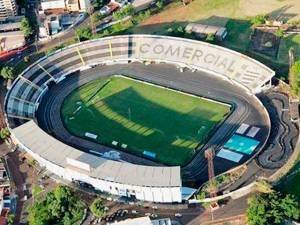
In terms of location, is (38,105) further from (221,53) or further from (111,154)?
(221,53)

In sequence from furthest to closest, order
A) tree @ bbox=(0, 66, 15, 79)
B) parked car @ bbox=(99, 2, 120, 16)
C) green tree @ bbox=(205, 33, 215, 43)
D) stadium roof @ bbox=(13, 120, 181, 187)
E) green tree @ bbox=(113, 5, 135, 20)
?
parked car @ bbox=(99, 2, 120, 16)
green tree @ bbox=(113, 5, 135, 20)
green tree @ bbox=(205, 33, 215, 43)
tree @ bbox=(0, 66, 15, 79)
stadium roof @ bbox=(13, 120, 181, 187)

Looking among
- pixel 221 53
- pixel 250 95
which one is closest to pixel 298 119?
pixel 250 95

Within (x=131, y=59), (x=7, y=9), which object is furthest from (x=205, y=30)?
(x=7, y=9)

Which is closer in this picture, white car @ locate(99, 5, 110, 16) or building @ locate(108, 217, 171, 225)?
building @ locate(108, 217, 171, 225)

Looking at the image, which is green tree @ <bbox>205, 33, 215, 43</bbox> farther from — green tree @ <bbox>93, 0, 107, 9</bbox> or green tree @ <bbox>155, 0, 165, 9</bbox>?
green tree @ <bbox>93, 0, 107, 9</bbox>

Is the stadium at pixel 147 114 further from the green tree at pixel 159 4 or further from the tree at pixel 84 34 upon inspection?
the green tree at pixel 159 4

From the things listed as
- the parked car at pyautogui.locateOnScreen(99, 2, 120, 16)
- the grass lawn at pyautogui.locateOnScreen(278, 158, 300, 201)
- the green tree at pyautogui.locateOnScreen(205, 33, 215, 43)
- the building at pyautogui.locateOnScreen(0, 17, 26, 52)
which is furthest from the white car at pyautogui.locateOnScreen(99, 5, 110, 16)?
the grass lawn at pyautogui.locateOnScreen(278, 158, 300, 201)

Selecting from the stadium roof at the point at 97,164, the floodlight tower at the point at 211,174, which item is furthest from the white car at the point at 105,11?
the floodlight tower at the point at 211,174
